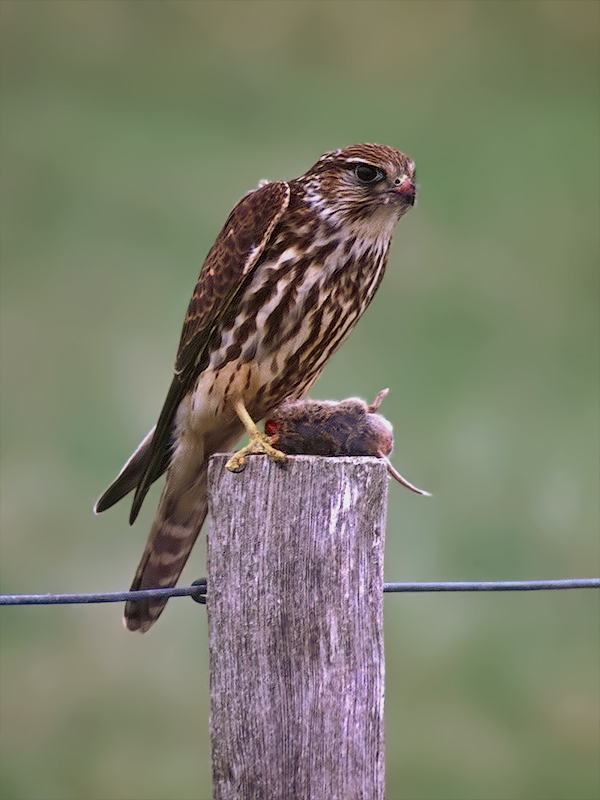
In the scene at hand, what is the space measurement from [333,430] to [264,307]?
1.74ft

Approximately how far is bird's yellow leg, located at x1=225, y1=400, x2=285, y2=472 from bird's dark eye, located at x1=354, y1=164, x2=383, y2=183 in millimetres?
628

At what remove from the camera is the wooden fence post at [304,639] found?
1461mm

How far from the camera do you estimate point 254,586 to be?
58.8 inches

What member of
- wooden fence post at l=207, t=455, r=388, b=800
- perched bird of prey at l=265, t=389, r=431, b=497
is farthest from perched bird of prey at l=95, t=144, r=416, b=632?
wooden fence post at l=207, t=455, r=388, b=800

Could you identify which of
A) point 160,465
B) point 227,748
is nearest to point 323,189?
point 160,465

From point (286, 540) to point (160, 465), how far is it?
0.97 meters

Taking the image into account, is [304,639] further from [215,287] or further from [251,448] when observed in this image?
[215,287]

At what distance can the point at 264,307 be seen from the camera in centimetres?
221

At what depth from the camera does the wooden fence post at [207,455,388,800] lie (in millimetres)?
1461

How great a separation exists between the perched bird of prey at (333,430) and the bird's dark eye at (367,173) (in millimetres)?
658

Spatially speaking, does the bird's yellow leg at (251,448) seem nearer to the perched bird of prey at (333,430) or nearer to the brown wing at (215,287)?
the perched bird of prey at (333,430)

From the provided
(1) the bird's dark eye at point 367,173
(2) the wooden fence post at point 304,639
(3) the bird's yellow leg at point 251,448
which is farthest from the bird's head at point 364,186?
(2) the wooden fence post at point 304,639

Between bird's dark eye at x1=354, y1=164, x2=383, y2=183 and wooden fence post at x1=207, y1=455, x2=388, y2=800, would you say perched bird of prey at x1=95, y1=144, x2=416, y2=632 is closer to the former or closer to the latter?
bird's dark eye at x1=354, y1=164, x2=383, y2=183

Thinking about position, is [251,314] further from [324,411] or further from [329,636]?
[329,636]
